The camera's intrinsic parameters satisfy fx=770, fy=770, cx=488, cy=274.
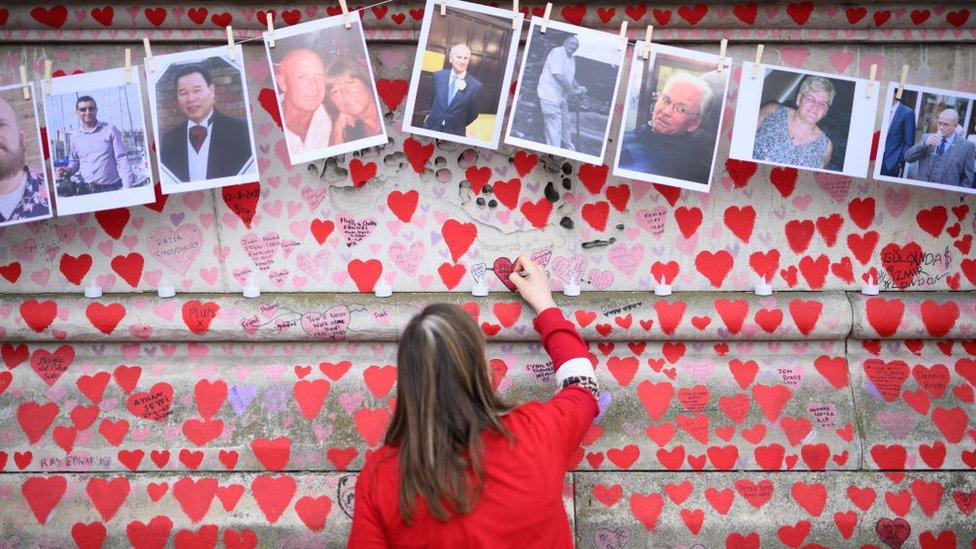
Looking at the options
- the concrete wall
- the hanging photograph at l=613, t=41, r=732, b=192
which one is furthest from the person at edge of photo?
the hanging photograph at l=613, t=41, r=732, b=192

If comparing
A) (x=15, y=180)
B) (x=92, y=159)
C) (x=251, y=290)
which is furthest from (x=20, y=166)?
(x=251, y=290)

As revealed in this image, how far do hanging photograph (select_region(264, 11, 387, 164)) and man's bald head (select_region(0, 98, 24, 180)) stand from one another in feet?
2.87

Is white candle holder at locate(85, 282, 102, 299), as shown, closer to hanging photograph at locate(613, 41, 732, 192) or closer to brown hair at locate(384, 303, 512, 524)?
brown hair at locate(384, 303, 512, 524)

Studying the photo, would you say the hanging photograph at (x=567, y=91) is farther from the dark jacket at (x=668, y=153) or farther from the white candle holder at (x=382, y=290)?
the white candle holder at (x=382, y=290)

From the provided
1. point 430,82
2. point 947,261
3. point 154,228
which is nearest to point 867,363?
point 947,261

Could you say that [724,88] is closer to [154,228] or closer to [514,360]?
[514,360]

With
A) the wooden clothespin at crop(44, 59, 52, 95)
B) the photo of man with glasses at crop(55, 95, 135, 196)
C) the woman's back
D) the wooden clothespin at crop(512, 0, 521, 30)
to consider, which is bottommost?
the woman's back

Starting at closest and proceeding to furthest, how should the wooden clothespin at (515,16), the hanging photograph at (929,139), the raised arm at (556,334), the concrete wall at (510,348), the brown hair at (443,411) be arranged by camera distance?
the brown hair at (443,411), the raised arm at (556,334), the wooden clothespin at (515,16), the hanging photograph at (929,139), the concrete wall at (510,348)

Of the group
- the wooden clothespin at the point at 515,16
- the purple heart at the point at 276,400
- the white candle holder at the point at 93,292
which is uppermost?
the wooden clothespin at the point at 515,16

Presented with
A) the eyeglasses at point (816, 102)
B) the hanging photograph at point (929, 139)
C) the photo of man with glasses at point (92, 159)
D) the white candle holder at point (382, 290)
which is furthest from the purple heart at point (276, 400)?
the hanging photograph at point (929, 139)

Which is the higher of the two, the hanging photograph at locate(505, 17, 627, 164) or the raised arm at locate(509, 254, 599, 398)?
the hanging photograph at locate(505, 17, 627, 164)

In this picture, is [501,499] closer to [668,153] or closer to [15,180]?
[668,153]

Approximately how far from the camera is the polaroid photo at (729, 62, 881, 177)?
2354mm

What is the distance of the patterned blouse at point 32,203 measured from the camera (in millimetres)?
2443
